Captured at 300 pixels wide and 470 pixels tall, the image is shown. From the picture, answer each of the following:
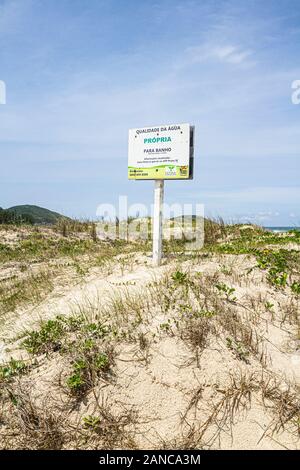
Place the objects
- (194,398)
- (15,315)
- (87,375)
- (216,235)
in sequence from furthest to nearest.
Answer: (216,235) → (15,315) → (87,375) → (194,398)

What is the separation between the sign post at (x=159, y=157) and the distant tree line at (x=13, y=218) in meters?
12.2

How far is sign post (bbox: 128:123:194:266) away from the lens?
26.9ft

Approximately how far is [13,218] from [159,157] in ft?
46.7

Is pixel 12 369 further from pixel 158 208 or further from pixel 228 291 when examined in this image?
pixel 158 208

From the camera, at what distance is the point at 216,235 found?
51.5 feet

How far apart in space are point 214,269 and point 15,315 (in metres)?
3.75

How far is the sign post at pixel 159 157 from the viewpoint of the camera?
26.9 ft

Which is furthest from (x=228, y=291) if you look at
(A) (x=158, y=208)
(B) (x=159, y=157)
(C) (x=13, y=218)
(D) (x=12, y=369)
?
(C) (x=13, y=218)

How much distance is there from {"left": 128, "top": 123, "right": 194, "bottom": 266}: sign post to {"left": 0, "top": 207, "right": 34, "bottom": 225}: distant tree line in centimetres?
1223

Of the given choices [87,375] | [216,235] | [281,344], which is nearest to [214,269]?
[281,344]

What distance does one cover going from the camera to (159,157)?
27.9 feet

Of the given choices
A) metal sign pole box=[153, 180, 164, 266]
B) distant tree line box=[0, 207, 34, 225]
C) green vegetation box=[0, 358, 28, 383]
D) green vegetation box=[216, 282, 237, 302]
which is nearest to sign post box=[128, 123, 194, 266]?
metal sign pole box=[153, 180, 164, 266]

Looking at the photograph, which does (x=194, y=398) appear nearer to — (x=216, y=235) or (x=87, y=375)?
(x=87, y=375)

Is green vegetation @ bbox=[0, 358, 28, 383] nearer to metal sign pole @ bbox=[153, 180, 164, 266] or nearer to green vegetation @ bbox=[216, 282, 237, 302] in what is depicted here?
green vegetation @ bbox=[216, 282, 237, 302]
